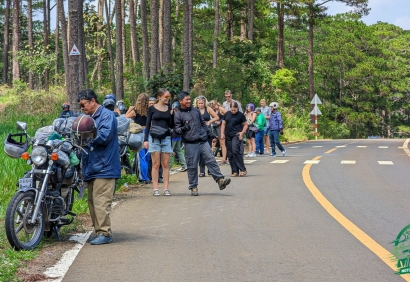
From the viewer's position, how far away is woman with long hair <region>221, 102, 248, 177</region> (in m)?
18.6

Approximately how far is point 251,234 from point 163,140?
5328 millimetres

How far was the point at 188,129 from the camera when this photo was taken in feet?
46.9

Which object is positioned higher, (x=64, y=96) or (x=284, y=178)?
(x=64, y=96)

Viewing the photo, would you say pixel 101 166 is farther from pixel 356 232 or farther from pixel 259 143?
pixel 259 143

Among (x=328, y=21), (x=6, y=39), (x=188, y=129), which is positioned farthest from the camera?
(x=328, y=21)

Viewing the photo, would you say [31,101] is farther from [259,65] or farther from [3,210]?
[3,210]

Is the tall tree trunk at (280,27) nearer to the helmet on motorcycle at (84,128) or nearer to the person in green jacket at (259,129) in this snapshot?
the person in green jacket at (259,129)

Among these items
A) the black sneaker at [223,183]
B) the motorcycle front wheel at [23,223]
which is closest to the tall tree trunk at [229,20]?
the black sneaker at [223,183]

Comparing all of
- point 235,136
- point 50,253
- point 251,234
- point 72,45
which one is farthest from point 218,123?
point 50,253

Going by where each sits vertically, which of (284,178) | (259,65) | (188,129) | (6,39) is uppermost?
(6,39)

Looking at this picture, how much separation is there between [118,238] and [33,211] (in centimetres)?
145

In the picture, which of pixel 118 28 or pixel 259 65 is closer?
pixel 118 28

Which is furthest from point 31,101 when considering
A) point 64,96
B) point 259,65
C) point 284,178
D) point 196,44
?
point 196,44

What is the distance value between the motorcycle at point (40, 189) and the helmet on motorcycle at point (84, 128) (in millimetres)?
167
